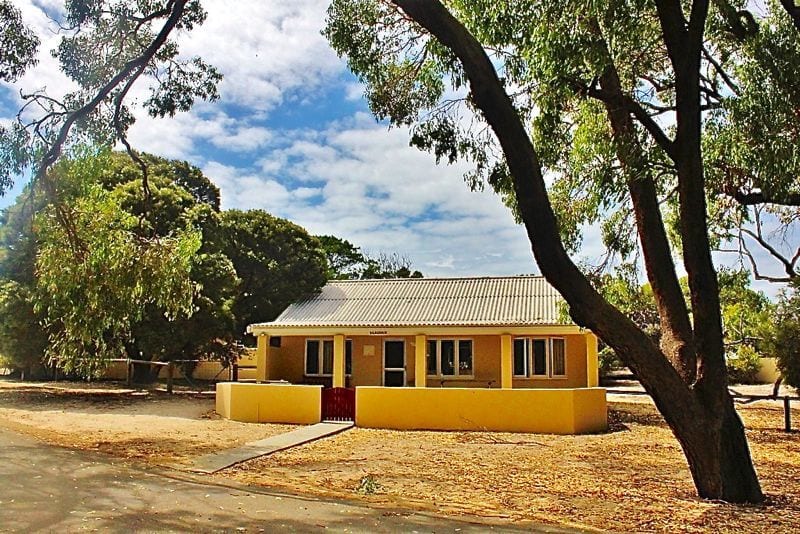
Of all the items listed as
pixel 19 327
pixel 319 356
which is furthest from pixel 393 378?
pixel 19 327

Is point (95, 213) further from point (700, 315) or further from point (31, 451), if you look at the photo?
point (700, 315)

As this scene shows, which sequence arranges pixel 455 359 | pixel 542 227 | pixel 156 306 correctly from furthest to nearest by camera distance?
pixel 455 359, pixel 156 306, pixel 542 227

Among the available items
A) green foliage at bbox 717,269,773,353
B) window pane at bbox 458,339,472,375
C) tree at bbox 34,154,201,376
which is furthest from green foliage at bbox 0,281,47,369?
green foliage at bbox 717,269,773,353

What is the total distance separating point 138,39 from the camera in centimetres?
1238

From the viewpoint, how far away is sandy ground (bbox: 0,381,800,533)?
28.0ft

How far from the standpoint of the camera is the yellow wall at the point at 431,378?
72.6 ft

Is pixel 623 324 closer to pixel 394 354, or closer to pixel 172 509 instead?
pixel 172 509

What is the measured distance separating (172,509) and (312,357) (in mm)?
17390

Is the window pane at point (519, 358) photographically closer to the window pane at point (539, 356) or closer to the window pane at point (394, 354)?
the window pane at point (539, 356)

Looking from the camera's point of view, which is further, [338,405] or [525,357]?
[525,357]

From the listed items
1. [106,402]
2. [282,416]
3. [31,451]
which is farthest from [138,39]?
[106,402]

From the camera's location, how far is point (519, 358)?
22719 millimetres

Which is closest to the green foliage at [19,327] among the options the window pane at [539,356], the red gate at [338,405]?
the red gate at [338,405]

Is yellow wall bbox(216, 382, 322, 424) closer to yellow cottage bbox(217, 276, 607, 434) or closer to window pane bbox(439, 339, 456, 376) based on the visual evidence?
yellow cottage bbox(217, 276, 607, 434)
